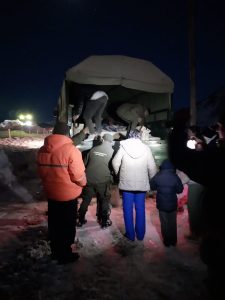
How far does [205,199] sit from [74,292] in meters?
2.27

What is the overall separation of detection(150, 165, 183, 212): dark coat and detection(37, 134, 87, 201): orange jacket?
4.85ft

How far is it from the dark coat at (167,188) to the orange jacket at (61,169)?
1480 millimetres

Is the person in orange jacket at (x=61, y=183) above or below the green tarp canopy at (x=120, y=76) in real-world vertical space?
below

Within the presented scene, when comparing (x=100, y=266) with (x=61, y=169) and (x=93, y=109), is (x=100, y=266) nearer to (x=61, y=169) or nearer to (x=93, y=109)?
(x=61, y=169)

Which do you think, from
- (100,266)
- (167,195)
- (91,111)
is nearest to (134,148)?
(167,195)

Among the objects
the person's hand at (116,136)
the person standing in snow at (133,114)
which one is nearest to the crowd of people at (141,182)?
the person's hand at (116,136)

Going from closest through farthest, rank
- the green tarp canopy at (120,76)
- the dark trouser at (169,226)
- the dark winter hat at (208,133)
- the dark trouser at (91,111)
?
the dark winter hat at (208,133) → the dark trouser at (169,226) → the green tarp canopy at (120,76) → the dark trouser at (91,111)

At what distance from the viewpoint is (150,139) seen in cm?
898

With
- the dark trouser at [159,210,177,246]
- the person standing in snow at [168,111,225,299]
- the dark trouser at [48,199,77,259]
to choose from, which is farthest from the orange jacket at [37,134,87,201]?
the person standing in snow at [168,111,225,299]

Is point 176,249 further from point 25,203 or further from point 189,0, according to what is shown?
point 189,0

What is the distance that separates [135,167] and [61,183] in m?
1.58

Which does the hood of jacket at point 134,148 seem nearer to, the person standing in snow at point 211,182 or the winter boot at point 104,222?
the winter boot at point 104,222

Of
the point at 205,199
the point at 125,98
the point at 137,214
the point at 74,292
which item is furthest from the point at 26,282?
the point at 125,98

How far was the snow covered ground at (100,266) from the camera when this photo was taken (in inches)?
143
